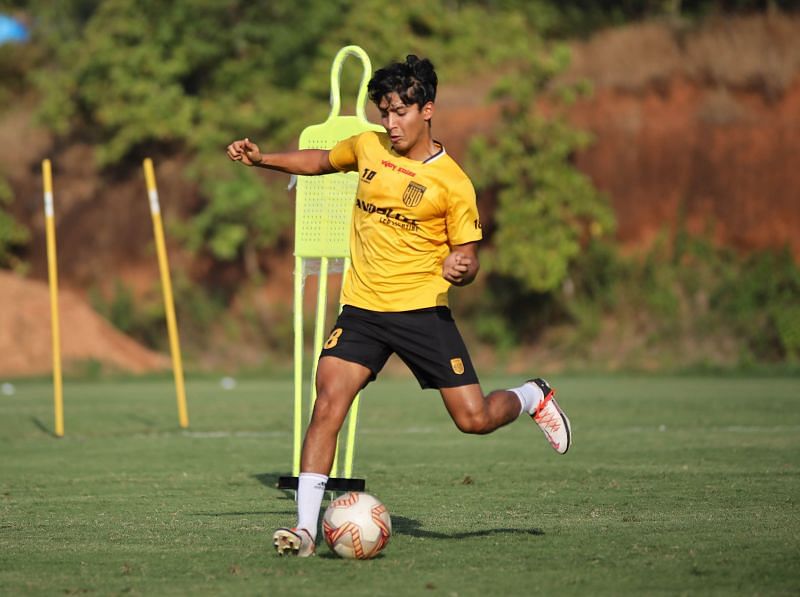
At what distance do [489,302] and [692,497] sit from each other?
25714 mm

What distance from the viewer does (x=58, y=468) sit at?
12633 mm

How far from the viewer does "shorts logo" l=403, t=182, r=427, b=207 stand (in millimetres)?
7812

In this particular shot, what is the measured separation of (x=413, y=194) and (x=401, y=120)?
427 millimetres

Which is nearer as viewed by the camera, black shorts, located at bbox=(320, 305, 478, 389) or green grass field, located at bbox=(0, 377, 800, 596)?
green grass field, located at bbox=(0, 377, 800, 596)

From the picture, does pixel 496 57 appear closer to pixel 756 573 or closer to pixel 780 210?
pixel 780 210

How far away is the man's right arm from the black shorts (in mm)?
984

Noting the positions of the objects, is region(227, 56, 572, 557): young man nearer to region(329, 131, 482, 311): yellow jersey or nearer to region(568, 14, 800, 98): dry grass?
region(329, 131, 482, 311): yellow jersey

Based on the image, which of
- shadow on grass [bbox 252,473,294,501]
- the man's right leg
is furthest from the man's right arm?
shadow on grass [bbox 252,473,294,501]

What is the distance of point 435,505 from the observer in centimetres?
970

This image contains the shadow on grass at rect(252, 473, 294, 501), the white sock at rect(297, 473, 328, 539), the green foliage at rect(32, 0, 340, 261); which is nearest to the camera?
the white sock at rect(297, 473, 328, 539)

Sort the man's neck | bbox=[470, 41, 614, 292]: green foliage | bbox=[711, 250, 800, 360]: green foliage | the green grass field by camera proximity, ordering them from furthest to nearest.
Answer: bbox=[470, 41, 614, 292]: green foliage, bbox=[711, 250, 800, 360]: green foliage, the man's neck, the green grass field

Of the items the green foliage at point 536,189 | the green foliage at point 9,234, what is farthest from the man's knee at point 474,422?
the green foliage at point 9,234

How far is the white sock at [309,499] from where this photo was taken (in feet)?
25.1

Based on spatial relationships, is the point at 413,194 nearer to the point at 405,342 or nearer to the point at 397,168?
the point at 397,168
